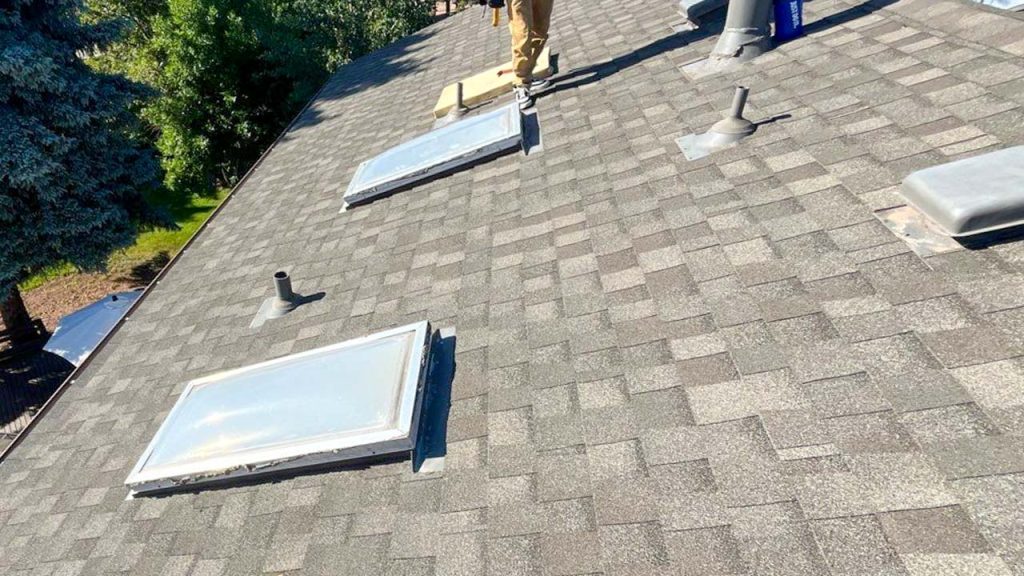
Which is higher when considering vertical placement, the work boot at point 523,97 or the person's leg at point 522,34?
the person's leg at point 522,34

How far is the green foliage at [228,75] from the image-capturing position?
66.9 ft

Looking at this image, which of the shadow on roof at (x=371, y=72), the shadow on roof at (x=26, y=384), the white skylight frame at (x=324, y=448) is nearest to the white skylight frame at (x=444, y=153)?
the white skylight frame at (x=324, y=448)

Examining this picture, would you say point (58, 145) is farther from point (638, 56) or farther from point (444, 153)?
point (638, 56)

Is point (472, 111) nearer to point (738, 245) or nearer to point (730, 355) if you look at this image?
point (738, 245)

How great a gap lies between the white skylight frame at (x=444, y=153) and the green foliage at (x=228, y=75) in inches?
674

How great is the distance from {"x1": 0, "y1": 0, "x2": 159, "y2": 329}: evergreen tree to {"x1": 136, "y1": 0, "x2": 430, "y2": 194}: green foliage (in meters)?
5.00

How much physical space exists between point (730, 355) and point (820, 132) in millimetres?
2727

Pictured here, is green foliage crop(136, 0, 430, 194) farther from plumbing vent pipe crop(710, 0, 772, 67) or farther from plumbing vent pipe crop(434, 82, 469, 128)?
plumbing vent pipe crop(710, 0, 772, 67)

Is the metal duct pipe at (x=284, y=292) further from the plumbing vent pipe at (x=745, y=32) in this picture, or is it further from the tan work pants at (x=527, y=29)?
Answer: the plumbing vent pipe at (x=745, y=32)

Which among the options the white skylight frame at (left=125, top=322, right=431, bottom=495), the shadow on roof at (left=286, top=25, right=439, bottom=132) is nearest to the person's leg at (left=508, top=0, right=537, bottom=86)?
the white skylight frame at (left=125, top=322, right=431, bottom=495)

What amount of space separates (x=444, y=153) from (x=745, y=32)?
4.10 meters

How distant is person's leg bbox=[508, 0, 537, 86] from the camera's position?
7344 mm

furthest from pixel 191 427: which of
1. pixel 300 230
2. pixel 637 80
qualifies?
pixel 637 80

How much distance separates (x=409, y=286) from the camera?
5.32 metres
